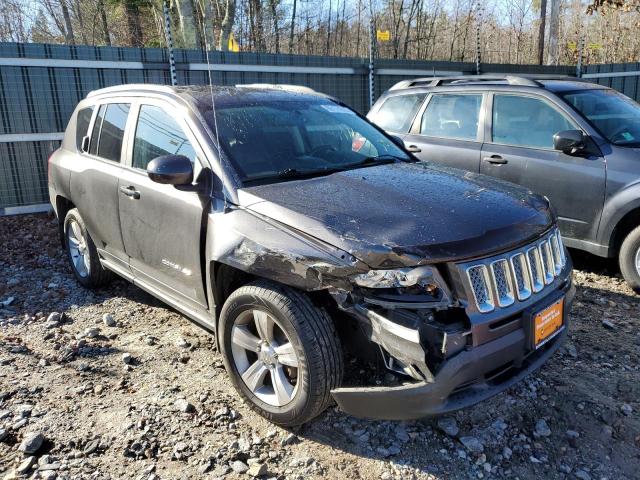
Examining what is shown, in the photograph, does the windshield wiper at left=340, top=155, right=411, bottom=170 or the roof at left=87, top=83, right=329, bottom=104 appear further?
the roof at left=87, top=83, right=329, bottom=104

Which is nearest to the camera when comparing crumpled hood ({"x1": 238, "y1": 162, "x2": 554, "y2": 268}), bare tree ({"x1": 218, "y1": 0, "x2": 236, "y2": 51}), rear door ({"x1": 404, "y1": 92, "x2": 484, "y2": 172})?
crumpled hood ({"x1": 238, "y1": 162, "x2": 554, "y2": 268})

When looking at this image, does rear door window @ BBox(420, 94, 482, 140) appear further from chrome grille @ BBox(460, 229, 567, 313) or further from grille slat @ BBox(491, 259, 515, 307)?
grille slat @ BBox(491, 259, 515, 307)

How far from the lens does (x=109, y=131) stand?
4344mm

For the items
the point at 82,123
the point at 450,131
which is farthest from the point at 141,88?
the point at 450,131

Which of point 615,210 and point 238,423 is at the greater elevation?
point 615,210

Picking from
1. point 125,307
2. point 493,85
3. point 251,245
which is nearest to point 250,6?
point 493,85

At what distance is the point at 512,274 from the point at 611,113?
11.7 ft

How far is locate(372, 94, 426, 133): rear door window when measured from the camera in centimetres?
640

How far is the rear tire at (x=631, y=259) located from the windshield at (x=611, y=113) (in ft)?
2.81

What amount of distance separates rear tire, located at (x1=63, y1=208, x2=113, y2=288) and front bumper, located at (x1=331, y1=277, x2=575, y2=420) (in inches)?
122

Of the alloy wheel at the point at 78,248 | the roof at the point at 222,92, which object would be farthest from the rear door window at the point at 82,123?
the alloy wheel at the point at 78,248

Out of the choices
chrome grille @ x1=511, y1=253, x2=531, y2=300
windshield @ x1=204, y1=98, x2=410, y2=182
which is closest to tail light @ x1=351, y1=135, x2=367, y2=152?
windshield @ x1=204, y1=98, x2=410, y2=182

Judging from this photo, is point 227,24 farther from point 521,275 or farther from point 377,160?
point 521,275

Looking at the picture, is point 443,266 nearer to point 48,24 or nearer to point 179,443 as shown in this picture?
point 179,443
